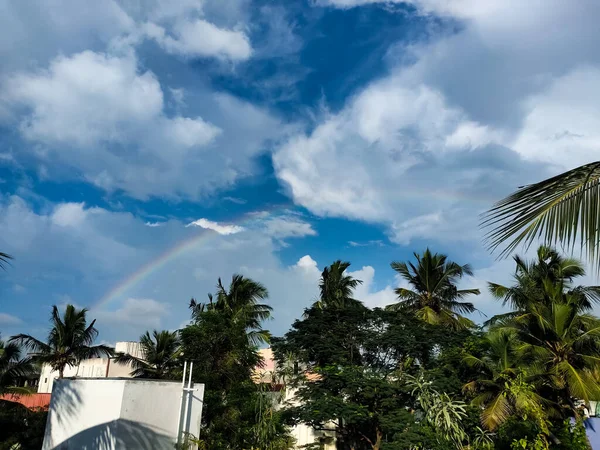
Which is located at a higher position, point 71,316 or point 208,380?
point 71,316

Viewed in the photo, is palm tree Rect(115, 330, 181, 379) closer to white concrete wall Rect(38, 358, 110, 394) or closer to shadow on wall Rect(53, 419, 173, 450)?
white concrete wall Rect(38, 358, 110, 394)

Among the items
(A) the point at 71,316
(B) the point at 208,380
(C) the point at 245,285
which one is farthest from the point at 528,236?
(A) the point at 71,316

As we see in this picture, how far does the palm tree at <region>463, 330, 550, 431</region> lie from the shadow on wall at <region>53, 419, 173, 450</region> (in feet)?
32.0

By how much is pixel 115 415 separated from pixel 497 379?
11.7 m

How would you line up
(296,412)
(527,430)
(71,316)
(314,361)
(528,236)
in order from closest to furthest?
(528,236) < (527,430) < (296,412) < (314,361) < (71,316)

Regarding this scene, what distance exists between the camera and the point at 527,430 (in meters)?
11.8

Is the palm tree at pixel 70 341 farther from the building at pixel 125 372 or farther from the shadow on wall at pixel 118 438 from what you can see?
the shadow on wall at pixel 118 438

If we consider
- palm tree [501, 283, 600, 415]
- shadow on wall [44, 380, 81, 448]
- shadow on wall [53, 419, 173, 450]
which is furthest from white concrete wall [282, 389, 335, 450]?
shadow on wall [44, 380, 81, 448]

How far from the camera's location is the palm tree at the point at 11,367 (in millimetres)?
18875

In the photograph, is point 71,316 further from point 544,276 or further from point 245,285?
point 544,276

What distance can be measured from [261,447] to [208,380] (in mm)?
3072

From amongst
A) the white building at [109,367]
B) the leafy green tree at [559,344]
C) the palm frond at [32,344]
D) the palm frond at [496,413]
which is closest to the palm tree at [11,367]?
the palm frond at [32,344]

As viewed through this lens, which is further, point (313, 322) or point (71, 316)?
point (71, 316)

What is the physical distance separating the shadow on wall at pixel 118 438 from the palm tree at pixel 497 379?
9757mm
